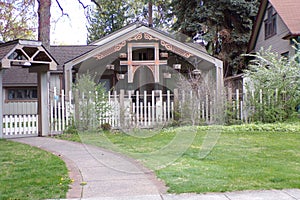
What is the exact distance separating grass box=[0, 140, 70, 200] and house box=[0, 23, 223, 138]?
3786 millimetres

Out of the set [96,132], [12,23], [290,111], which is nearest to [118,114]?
[96,132]

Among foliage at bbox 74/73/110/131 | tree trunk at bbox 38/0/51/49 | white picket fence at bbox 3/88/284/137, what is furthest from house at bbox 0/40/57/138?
tree trunk at bbox 38/0/51/49

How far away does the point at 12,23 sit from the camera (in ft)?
74.9

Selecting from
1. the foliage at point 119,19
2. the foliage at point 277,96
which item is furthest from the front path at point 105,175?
the foliage at point 119,19

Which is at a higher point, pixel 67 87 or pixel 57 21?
pixel 57 21

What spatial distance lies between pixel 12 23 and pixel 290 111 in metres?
17.9

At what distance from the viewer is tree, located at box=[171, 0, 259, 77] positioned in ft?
76.0

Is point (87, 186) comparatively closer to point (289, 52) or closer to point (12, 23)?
point (289, 52)

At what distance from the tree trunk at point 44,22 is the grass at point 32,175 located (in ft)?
31.7

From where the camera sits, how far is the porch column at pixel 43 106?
1162 centimetres

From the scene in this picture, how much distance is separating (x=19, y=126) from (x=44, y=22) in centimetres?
742

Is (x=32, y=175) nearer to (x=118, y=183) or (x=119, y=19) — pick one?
(x=118, y=183)

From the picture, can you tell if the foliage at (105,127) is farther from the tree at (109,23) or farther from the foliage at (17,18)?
the tree at (109,23)

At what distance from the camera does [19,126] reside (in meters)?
11.4
